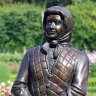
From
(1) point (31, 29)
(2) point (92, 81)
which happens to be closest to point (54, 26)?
(2) point (92, 81)

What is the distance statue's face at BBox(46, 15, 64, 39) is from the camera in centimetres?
464

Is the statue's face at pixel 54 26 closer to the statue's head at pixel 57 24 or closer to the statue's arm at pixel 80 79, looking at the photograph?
the statue's head at pixel 57 24

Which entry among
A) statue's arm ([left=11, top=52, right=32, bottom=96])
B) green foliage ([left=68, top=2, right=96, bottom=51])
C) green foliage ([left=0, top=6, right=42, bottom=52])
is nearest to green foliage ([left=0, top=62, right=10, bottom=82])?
statue's arm ([left=11, top=52, right=32, bottom=96])

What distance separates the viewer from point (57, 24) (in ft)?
15.3

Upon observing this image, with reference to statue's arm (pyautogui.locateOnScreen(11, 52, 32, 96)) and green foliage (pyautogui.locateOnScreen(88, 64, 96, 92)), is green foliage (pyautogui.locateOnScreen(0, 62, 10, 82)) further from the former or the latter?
statue's arm (pyautogui.locateOnScreen(11, 52, 32, 96))

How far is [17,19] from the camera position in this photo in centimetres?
3700

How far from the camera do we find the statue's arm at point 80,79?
4574mm

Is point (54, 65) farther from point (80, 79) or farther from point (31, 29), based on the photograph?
point (31, 29)

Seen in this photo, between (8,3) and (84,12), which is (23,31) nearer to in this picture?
(84,12)

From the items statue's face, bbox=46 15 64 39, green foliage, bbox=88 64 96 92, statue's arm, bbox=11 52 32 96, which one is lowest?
green foliage, bbox=88 64 96 92

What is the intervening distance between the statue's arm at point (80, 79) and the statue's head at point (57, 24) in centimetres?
22

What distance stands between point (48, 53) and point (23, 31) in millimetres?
32242

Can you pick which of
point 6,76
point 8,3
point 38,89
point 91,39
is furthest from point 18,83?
point 8,3

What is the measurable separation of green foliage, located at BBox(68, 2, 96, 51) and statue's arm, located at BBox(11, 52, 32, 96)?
30602 mm
